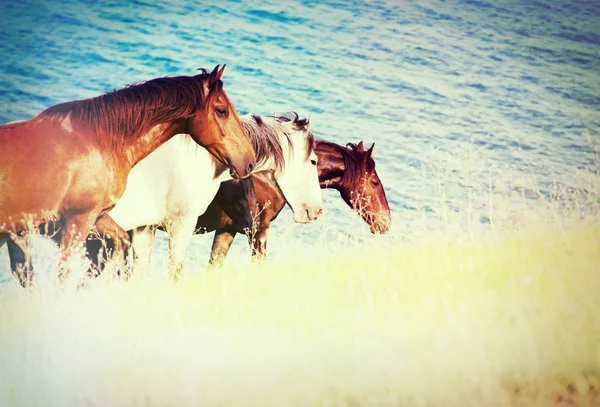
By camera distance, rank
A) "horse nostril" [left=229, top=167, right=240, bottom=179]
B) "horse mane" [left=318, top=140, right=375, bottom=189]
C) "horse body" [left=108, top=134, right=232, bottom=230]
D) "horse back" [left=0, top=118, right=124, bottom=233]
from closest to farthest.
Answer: "horse back" [left=0, top=118, right=124, bottom=233] < "horse nostril" [left=229, top=167, right=240, bottom=179] < "horse body" [left=108, top=134, right=232, bottom=230] < "horse mane" [left=318, top=140, right=375, bottom=189]

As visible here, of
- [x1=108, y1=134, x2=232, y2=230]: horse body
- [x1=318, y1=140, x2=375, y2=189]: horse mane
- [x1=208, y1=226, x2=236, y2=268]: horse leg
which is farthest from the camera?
[x1=318, y1=140, x2=375, y2=189]: horse mane

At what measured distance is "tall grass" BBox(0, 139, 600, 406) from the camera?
3.47 m

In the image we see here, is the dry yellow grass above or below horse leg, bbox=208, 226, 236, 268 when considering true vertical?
below

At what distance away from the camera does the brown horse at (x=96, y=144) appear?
10.9 ft

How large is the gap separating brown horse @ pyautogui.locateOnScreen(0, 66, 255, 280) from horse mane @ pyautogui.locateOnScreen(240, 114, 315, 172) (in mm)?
159

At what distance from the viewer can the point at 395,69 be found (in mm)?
4059

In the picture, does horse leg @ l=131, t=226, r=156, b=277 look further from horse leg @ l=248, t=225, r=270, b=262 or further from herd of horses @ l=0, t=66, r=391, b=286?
horse leg @ l=248, t=225, r=270, b=262

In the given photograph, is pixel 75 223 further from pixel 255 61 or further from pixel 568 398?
pixel 568 398

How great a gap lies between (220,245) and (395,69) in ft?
4.09

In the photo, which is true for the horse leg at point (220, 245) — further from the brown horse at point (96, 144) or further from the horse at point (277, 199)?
the brown horse at point (96, 144)

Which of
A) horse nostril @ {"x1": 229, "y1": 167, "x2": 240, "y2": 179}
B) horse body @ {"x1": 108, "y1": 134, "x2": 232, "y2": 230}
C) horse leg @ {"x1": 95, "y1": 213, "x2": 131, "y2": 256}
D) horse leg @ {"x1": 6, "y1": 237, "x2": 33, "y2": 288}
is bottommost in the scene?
horse leg @ {"x1": 6, "y1": 237, "x2": 33, "y2": 288}

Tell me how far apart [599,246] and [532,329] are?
0.61 m

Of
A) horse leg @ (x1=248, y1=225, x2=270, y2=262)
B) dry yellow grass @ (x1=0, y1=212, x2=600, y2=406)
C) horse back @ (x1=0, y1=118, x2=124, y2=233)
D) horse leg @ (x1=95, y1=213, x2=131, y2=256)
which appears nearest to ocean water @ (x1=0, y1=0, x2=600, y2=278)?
horse leg @ (x1=248, y1=225, x2=270, y2=262)

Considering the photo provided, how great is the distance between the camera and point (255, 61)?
3969mm
